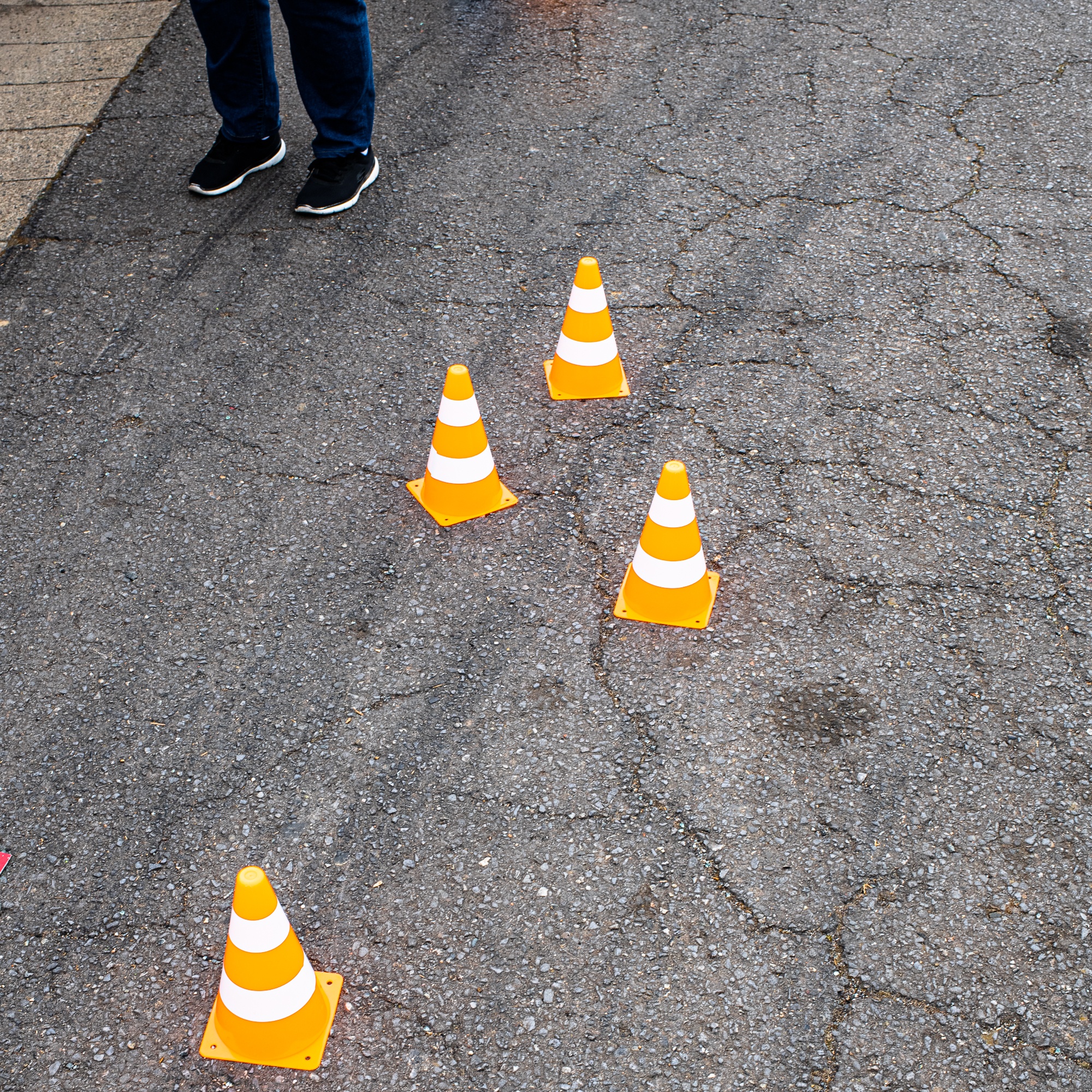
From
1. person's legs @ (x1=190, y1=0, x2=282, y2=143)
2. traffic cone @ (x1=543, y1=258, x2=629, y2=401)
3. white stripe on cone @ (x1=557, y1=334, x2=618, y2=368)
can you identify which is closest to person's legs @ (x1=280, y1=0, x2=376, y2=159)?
person's legs @ (x1=190, y1=0, x2=282, y2=143)

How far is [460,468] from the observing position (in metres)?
3.30

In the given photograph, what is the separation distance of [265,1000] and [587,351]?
2.40 metres

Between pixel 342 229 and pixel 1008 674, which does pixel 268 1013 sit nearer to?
pixel 1008 674

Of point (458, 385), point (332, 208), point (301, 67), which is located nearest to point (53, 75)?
point (301, 67)

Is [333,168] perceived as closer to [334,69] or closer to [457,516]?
[334,69]

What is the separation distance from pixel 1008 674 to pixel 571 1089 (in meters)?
1.66

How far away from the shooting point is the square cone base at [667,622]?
3043mm

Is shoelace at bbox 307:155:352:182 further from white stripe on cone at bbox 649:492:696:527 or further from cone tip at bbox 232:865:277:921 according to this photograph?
cone tip at bbox 232:865:277:921

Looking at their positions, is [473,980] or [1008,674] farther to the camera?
[1008,674]

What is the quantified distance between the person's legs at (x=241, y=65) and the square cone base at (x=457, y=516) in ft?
→ 7.74

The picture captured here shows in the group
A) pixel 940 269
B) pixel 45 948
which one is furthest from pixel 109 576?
pixel 940 269

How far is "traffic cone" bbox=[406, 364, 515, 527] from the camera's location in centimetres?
322

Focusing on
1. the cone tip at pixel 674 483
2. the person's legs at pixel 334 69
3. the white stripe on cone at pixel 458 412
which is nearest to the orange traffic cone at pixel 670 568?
the cone tip at pixel 674 483

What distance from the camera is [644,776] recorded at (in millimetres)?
2656
